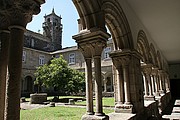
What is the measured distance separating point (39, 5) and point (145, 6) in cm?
368

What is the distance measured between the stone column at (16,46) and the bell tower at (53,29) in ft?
92.1

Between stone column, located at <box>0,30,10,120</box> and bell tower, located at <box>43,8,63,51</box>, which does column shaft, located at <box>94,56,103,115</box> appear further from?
bell tower, located at <box>43,8,63,51</box>

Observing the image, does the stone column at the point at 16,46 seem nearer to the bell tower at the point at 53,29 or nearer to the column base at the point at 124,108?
the column base at the point at 124,108

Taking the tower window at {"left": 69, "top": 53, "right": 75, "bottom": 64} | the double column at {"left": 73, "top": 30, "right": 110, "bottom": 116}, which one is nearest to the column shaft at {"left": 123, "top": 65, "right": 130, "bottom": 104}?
the double column at {"left": 73, "top": 30, "right": 110, "bottom": 116}

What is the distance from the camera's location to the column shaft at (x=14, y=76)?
143 centimetres

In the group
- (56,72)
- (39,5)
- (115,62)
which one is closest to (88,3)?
(39,5)

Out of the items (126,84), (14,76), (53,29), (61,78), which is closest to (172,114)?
(126,84)

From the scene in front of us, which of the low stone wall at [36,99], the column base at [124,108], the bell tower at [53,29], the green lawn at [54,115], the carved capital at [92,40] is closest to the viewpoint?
the carved capital at [92,40]

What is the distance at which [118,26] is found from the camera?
13.2 feet

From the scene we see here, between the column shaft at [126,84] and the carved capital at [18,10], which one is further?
the column shaft at [126,84]

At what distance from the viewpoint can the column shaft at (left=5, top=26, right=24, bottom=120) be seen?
1433 millimetres

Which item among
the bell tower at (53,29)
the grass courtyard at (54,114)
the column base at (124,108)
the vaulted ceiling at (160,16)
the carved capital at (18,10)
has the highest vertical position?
the bell tower at (53,29)

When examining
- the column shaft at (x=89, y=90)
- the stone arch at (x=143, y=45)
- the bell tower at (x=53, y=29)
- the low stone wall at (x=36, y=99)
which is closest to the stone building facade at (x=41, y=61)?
the bell tower at (x=53, y=29)

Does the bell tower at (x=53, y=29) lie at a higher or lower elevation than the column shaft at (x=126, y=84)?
higher
